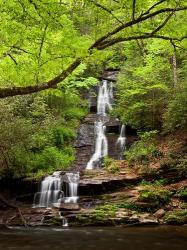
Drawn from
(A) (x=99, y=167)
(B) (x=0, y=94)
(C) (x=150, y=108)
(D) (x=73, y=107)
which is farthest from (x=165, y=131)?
(B) (x=0, y=94)

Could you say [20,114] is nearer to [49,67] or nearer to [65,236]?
[65,236]

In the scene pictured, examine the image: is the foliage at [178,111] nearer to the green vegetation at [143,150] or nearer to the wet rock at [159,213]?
the green vegetation at [143,150]

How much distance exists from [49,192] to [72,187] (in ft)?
3.72

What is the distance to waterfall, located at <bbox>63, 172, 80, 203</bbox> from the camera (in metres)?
17.9

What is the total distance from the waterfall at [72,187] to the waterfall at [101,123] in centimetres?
354

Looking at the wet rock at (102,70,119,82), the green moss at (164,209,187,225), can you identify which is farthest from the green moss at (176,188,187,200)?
the wet rock at (102,70,119,82)

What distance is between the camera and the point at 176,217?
14.6 meters

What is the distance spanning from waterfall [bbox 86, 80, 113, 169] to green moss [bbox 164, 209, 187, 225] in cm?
823

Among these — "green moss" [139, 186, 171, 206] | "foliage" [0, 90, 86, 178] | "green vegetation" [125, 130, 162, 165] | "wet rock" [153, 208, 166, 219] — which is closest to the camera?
"wet rock" [153, 208, 166, 219]

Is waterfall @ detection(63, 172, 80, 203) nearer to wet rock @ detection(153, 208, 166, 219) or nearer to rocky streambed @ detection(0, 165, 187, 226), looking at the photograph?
rocky streambed @ detection(0, 165, 187, 226)

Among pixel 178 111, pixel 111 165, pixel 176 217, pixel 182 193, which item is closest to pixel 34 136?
pixel 111 165

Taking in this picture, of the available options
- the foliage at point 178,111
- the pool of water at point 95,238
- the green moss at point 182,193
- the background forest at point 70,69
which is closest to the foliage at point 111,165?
the background forest at point 70,69

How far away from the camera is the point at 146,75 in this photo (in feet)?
77.2

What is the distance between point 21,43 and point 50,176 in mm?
11347
